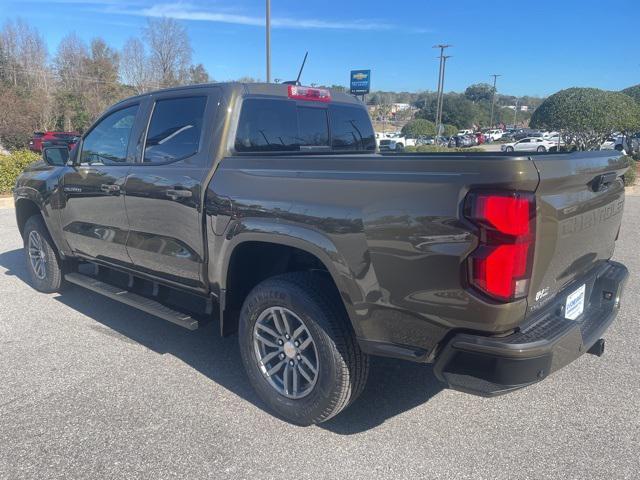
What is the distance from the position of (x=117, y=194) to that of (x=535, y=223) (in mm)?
3152

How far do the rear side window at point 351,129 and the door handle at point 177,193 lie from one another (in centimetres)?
138

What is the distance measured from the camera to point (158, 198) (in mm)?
3586

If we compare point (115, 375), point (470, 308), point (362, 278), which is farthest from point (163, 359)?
point (470, 308)

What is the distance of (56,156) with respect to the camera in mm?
4816

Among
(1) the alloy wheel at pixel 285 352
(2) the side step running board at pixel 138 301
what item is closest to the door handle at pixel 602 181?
(1) the alloy wheel at pixel 285 352

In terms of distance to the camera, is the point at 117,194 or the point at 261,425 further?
the point at 117,194

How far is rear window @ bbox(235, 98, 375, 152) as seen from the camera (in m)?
3.49

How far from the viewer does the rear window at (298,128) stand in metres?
3.49

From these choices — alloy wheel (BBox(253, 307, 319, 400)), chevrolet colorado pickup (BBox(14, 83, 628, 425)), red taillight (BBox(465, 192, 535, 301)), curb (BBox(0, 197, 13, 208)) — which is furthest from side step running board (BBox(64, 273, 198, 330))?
curb (BBox(0, 197, 13, 208))

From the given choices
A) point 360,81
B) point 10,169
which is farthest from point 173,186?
point 360,81

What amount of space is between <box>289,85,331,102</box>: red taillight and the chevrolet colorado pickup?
0.01 m

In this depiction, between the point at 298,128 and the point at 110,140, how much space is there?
5.50 ft

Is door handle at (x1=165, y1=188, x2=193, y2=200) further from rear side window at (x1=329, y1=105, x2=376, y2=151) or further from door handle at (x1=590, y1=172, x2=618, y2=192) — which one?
door handle at (x1=590, y1=172, x2=618, y2=192)

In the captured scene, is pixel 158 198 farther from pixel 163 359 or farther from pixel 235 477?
pixel 235 477
